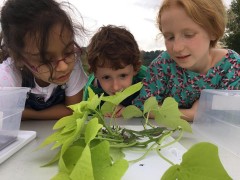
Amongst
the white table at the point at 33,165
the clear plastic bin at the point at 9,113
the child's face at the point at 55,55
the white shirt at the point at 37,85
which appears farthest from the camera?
the white shirt at the point at 37,85

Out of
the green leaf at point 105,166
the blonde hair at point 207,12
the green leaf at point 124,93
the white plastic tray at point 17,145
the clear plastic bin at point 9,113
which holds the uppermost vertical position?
the blonde hair at point 207,12

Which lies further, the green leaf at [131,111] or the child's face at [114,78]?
the child's face at [114,78]

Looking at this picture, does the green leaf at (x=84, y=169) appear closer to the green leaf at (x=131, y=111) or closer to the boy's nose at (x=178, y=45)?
the green leaf at (x=131, y=111)

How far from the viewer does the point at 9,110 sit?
0.45 m

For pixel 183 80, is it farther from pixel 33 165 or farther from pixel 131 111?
pixel 33 165

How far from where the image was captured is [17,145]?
419 millimetres

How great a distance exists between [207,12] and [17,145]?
669 mm

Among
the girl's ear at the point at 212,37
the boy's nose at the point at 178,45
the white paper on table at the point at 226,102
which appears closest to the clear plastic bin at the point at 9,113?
the white paper on table at the point at 226,102

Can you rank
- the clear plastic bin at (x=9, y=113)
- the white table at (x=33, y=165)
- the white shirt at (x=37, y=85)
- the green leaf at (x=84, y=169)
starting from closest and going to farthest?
the green leaf at (x=84, y=169), the white table at (x=33, y=165), the clear plastic bin at (x=9, y=113), the white shirt at (x=37, y=85)

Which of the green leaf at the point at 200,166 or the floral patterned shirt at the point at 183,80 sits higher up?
the green leaf at the point at 200,166

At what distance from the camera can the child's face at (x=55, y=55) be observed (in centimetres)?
72

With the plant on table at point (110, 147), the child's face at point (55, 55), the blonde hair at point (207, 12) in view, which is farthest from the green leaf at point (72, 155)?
the blonde hair at point (207, 12)

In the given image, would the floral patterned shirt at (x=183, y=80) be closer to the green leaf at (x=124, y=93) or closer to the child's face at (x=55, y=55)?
the child's face at (x=55, y=55)

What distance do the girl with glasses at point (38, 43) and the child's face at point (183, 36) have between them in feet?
0.87
